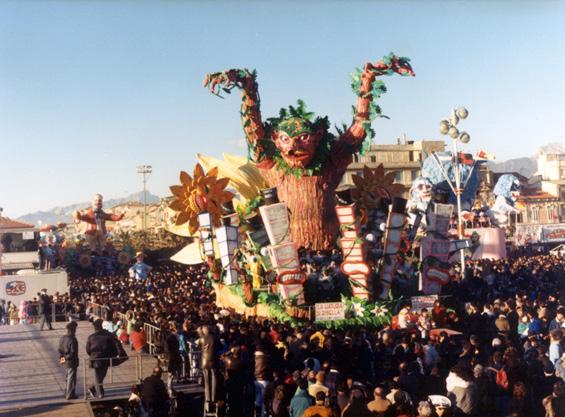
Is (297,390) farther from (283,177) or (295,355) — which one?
(283,177)

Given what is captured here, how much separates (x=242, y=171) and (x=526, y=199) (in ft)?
164

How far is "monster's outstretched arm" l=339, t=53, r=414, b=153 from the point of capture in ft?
98.7

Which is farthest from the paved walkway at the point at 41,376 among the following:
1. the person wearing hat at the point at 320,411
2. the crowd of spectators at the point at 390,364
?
the person wearing hat at the point at 320,411

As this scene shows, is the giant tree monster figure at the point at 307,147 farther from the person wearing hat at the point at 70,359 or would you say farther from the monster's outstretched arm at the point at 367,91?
the person wearing hat at the point at 70,359

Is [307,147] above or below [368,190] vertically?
above

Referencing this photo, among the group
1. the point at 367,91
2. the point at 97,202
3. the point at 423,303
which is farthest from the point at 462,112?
the point at 97,202

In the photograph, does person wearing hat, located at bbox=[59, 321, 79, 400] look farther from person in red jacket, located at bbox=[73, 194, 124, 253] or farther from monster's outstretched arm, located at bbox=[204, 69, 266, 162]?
person in red jacket, located at bbox=[73, 194, 124, 253]

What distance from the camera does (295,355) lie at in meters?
13.2

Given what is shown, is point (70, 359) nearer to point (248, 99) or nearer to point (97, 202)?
point (248, 99)

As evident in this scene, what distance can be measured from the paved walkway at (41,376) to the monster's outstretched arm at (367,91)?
14.6 m

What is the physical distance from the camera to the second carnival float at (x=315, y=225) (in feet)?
79.3

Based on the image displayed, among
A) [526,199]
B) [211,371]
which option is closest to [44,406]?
[211,371]

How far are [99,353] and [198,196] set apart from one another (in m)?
21.4

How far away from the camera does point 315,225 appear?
3119 centimetres
